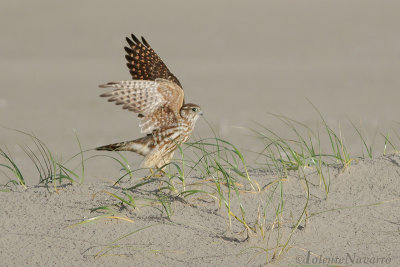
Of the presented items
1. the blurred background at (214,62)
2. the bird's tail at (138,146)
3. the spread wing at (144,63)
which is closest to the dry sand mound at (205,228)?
the bird's tail at (138,146)

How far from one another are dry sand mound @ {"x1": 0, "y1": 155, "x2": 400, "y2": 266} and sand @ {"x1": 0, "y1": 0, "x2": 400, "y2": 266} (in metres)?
0.01

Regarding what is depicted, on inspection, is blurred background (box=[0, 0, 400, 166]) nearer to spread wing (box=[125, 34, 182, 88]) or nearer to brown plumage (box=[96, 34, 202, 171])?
spread wing (box=[125, 34, 182, 88])

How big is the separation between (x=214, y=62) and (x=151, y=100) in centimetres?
1259

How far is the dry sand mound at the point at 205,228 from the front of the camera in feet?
14.0

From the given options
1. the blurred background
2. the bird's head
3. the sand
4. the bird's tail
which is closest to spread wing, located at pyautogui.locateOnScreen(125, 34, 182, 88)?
the bird's head

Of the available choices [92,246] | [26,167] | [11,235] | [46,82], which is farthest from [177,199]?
[46,82]

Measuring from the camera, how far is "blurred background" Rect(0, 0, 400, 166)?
11.9m

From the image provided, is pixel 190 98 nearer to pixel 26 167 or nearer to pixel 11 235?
pixel 26 167

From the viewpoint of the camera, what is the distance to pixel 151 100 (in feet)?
17.9

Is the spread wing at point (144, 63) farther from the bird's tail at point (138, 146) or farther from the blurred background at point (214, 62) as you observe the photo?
the blurred background at point (214, 62)

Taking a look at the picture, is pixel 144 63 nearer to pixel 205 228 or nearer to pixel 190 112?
pixel 190 112

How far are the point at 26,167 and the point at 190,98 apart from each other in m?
6.28

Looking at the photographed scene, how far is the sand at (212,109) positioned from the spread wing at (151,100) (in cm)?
46

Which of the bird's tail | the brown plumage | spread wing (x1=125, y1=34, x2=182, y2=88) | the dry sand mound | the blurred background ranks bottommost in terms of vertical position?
the dry sand mound
